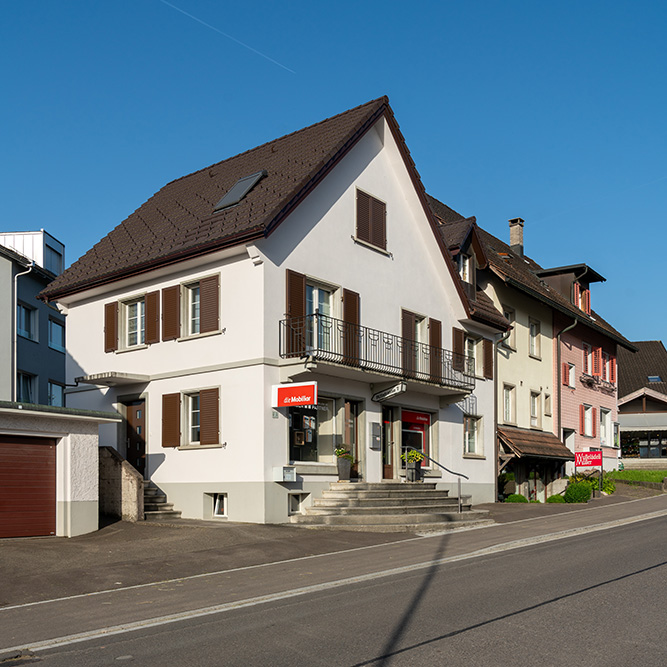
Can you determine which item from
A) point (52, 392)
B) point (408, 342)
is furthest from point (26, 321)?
point (408, 342)

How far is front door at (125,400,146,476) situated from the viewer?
23250mm

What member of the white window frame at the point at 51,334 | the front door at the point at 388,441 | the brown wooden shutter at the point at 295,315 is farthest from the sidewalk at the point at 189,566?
the white window frame at the point at 51,334

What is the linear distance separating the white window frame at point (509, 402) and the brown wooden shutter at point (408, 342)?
304 inches

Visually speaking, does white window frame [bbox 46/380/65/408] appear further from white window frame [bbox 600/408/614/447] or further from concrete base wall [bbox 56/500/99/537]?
white window frame [bbox 600/408/614/447]

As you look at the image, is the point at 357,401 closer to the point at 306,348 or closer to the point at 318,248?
the point at 306,348

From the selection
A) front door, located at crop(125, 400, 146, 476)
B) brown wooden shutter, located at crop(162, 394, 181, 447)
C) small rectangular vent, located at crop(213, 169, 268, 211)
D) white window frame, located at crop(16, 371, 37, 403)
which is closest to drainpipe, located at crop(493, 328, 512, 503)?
small rectangular vent, located at crop(213, 169, 268, 211)

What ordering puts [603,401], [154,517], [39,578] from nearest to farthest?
[39,578] → [154,517] → [603,401]

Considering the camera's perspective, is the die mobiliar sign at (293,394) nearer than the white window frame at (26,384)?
Yes

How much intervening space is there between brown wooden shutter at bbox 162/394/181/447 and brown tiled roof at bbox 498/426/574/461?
1265 cm

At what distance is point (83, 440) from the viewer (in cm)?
1850

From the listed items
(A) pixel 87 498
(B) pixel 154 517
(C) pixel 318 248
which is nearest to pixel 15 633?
(A) pixel 87 498

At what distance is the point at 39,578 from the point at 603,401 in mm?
33361

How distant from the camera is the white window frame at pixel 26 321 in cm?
3384

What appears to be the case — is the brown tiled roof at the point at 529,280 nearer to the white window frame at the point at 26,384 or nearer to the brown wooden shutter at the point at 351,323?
the brown wooden shutter at the point at 351,323
